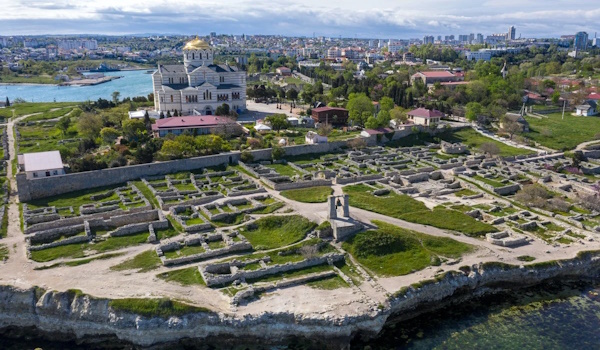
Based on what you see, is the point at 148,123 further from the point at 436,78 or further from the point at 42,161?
the point at 436,78

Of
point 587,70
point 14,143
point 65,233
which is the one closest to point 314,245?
point 65,233

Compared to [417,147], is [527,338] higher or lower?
lower

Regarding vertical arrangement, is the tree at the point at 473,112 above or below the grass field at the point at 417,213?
above

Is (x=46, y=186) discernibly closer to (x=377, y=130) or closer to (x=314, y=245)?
(x=314, y=245)

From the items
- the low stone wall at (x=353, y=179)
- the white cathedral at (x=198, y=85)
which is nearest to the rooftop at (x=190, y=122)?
the white cathedral at (x=198, y=85)

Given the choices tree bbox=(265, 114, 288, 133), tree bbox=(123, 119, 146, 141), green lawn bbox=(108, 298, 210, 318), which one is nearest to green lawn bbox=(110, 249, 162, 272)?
green lawn bbox=(108, 298, 210, 318)

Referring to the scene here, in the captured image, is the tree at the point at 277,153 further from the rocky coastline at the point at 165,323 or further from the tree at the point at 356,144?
the rocky coastline at the point at 165,323
